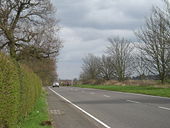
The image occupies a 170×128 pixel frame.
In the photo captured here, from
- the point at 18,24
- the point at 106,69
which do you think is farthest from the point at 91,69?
the point at 18,24

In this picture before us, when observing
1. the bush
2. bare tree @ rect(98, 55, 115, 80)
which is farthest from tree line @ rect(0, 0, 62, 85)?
bare tree @ rect(98, 55, 115, 80)

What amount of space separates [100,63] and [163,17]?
6990cm

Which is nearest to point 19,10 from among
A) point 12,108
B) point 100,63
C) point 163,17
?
point 163,17

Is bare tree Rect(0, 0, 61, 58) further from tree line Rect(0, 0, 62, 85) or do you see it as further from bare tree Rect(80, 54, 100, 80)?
bare tree Rect(80, 54, 100, 80)

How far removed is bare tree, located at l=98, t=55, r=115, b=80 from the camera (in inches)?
3698

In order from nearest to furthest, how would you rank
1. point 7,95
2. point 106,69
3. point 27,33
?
point 7,95
point 27,33
point 106,69

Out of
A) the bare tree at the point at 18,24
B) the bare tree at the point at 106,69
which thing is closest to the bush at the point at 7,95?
the bare tree at the point at 18,24

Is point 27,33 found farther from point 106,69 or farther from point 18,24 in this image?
point 106,69

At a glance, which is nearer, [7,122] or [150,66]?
[7,122]

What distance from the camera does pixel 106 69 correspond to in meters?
98.8

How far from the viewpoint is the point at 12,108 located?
7.26 meters

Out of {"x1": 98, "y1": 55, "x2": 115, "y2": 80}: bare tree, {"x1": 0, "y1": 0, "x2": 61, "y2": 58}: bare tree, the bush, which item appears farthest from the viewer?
{"x1": 98, "y1": 55, "x2": 115, "y2": 80}: bare tree

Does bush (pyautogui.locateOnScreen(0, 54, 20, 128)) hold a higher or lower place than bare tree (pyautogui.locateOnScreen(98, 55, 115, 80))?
lower

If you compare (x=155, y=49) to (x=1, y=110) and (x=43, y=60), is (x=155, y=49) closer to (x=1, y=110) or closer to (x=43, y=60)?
(x=43, y=60)
